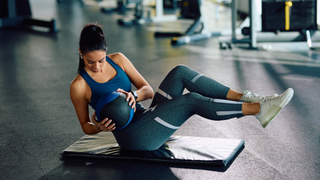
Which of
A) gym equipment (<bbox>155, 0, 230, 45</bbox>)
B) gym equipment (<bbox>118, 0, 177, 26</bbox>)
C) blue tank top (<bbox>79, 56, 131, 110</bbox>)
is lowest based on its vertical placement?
blue tank top (<bbox>79, 56, 131, 110</bbox>)

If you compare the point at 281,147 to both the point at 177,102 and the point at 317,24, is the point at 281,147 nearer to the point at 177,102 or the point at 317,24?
→ the point at 177,102

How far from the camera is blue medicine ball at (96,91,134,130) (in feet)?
5.30

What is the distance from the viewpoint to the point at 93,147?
1.93m

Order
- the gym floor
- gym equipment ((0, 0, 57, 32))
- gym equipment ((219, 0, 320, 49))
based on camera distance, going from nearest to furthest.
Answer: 1. the gym floor
2. gym equipment ((219, 0, 320, 49))
3. gym equipment ((0, 0, 57, 32))

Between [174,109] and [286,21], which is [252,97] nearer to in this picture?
[174,109]

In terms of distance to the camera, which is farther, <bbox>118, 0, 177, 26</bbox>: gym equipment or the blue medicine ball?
<bbox>118, 0, 177, 26</bbox>: gym equipment

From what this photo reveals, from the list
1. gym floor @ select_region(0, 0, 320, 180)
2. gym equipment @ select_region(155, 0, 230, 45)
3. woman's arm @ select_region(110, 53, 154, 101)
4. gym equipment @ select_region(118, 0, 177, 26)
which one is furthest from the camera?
gym equipment @ select_region(118, 0, 177, 26)

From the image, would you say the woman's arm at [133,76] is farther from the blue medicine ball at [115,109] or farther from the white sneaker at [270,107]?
the white sneaker at [270,107]

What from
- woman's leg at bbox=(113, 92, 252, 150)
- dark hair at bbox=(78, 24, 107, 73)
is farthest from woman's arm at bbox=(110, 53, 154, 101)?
dark hair at bbox=(78, 24, 107, 73)

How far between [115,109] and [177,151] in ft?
1.43

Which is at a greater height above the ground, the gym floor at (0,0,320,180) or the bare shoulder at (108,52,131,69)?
the bare shoulder at (108,52,131,69)

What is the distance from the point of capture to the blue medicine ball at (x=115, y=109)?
63.6 inches

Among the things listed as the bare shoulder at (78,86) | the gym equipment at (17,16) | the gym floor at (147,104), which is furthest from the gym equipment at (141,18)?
the bare shoulder at (78,86)

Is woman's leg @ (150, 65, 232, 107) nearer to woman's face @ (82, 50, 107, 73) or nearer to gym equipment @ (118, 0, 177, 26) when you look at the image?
woman's face @ (82, 50, 107, 73)
